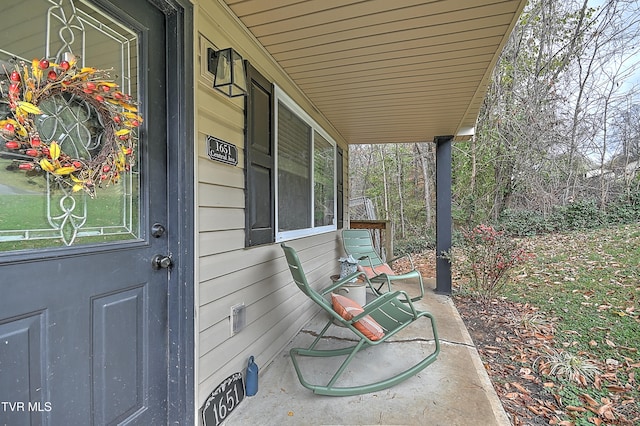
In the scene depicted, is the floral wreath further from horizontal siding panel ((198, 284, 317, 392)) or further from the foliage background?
the foliage background

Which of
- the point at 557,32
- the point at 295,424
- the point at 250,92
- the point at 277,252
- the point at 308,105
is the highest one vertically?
the point at 557,32

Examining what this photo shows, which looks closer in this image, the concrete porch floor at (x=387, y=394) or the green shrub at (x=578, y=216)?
the concrete porch floor at (x=387, y=394)

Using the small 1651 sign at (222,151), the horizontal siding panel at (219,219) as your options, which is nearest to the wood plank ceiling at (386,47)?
the small 1651 sign at (222,151)

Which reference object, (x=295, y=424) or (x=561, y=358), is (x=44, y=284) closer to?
(x=295, y=424)

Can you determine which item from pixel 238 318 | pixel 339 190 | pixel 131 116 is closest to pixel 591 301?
pixel 339 190

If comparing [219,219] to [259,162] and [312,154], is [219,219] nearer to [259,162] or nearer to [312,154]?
[259,162]

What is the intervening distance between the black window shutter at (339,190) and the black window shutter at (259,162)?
2.36 metres

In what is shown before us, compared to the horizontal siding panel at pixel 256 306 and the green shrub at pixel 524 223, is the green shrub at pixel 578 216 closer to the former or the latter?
the green shrub at pixel 524 223

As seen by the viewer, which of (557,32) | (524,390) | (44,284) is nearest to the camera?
(44,284)

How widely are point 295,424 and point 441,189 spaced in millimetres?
3674

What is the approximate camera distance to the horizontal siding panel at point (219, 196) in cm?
163

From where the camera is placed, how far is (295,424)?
5.55 ft

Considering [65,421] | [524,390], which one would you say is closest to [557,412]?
[524,390]

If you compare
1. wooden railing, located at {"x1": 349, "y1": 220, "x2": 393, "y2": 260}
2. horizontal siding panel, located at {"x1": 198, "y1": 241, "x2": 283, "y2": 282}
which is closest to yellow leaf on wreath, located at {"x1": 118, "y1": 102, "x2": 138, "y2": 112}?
horizontal siding panel, located at {"x1": 198, "y1": 241, "x2": 283, "y2": 282}
